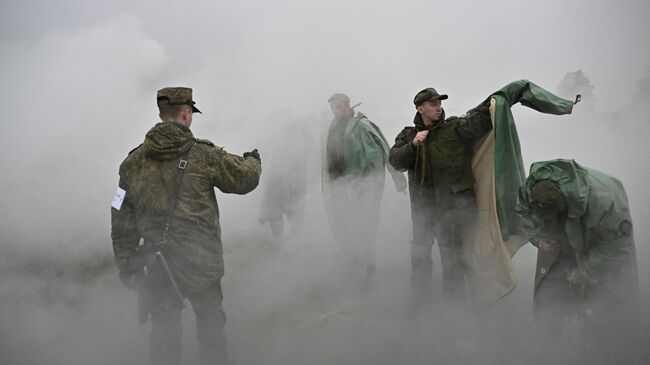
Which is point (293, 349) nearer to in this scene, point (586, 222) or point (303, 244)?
point (303, 244)

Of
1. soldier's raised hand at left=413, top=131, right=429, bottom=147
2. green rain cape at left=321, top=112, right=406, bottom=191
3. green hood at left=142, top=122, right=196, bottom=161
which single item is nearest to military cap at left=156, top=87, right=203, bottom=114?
green hood at left=142, top=122, right=196, bottom=161

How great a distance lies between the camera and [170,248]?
2.16 meters

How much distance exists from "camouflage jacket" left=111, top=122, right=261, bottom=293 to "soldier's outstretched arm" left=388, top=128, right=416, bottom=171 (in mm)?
1007

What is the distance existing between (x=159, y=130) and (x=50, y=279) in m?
1.80

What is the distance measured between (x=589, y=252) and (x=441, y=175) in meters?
0.87

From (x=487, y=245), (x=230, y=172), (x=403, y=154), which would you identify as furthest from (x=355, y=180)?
(x=230, y=172)

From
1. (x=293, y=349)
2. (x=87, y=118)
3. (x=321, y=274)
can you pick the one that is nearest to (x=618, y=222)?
(x=293, y=349)

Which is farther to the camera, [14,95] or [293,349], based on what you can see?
[14,95]

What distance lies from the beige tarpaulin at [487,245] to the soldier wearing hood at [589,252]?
0.80ft

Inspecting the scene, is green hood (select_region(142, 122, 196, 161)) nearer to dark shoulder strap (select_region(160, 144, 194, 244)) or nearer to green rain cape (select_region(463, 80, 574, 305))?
dark shoulder strap (select_region(160, 144, 194, 244))

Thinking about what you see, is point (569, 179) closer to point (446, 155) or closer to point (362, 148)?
point (446, 155)

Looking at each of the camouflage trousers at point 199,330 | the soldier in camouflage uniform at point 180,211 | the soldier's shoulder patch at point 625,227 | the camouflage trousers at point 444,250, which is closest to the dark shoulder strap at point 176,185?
the soldier in camouflage uniform at point 180,211

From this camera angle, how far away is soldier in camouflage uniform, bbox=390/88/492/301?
2.70 metres

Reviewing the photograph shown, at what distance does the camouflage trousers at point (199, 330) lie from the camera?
7.27 ft
